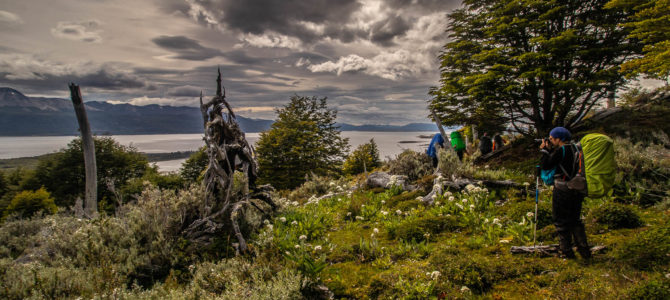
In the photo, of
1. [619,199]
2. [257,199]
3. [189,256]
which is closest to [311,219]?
[257,199]

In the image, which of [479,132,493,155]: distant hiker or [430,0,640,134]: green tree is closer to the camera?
[430,0,640,134]: green tree

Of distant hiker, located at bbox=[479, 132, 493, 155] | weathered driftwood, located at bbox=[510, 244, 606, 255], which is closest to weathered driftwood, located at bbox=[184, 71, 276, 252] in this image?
weathered driftwood, located at bbox=[510, 244, 606, 255]

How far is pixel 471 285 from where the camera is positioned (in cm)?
380

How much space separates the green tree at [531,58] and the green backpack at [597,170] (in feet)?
31.6

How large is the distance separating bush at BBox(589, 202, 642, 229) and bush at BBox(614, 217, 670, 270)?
1670 mm

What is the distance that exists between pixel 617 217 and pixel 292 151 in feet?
83.5

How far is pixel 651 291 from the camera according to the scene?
8.83 feet

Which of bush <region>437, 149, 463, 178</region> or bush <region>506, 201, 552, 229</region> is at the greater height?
bush <region>437, 149, 463, 178</region>

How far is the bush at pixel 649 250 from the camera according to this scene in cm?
356

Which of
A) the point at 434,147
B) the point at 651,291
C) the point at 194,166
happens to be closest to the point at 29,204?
the point at 194,166

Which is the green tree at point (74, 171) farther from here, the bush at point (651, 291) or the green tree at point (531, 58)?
the bush at point (651, 291)

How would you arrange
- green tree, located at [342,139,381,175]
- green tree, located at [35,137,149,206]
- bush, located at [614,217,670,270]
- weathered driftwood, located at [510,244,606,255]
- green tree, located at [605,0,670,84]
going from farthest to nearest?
green tree, located at [342,139,381,175] < green tree, located at [35,137,149,206] < green tree, located at [605,0,670,84] < weathered driftwood, located at [510,244,606,255] < bush, located at [614,217,670,270]

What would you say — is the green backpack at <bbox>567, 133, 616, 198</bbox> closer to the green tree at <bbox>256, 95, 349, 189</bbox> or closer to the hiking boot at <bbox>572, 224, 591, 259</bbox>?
the hiking boot at <bbox>572, 224, 591, 259</bbox>

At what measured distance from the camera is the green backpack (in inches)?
160
